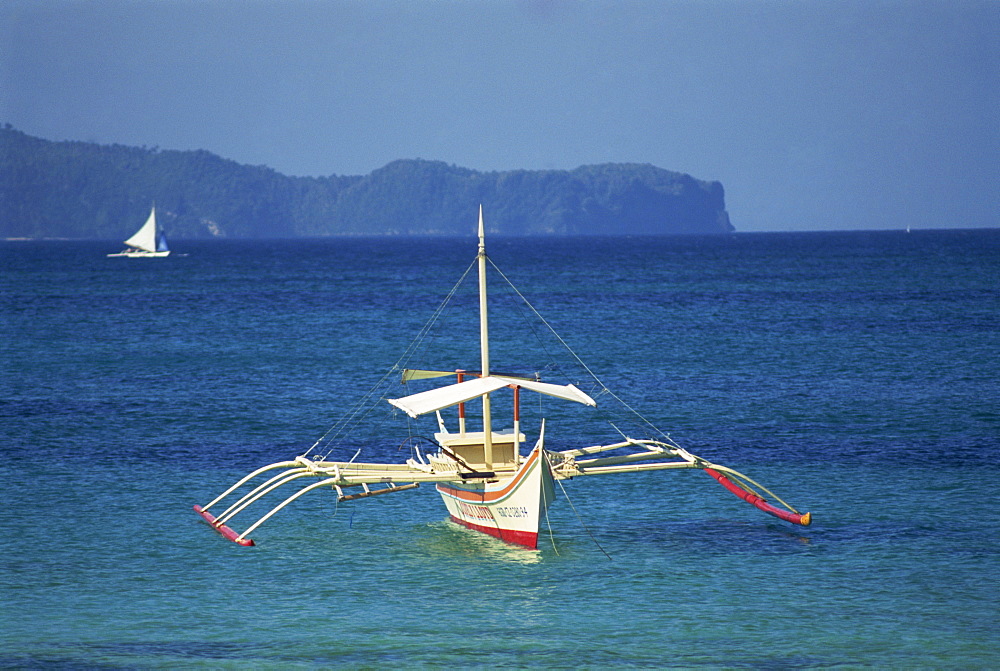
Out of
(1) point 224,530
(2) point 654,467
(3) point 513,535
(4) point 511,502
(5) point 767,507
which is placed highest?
(2) point 654,467

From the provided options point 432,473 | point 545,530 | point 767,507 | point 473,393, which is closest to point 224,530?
point 432,473

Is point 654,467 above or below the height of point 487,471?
above

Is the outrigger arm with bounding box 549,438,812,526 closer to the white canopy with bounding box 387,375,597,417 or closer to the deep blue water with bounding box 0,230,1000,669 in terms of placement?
the deep blue water with bounding box 0,230,1000,669

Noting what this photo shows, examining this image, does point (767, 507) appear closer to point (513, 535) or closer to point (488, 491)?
point (513, 535)

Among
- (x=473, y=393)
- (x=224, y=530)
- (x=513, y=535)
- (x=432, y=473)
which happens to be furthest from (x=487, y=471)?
(x=224, y=530)

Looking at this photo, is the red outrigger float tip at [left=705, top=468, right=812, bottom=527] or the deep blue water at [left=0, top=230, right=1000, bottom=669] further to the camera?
the red outrigger float tip at [left=705, top=468, right=812, bottom=527]

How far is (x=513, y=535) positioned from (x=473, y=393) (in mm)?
3405

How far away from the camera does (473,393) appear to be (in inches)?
1122

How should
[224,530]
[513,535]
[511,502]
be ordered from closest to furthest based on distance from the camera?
[511,502] < [513,535] < [224,530]

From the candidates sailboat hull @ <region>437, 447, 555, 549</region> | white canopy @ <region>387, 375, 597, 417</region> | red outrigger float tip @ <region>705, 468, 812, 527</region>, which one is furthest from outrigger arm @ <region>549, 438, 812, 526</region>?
white canopy @ <region>387, 375, 597, 417</region>

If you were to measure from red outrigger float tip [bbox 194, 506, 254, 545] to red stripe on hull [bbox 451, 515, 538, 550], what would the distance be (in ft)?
17.8

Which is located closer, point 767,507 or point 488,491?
point 488,491

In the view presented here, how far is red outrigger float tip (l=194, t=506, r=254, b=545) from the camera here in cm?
2848

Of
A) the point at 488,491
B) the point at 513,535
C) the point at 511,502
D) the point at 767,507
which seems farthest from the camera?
the point at 767,507
